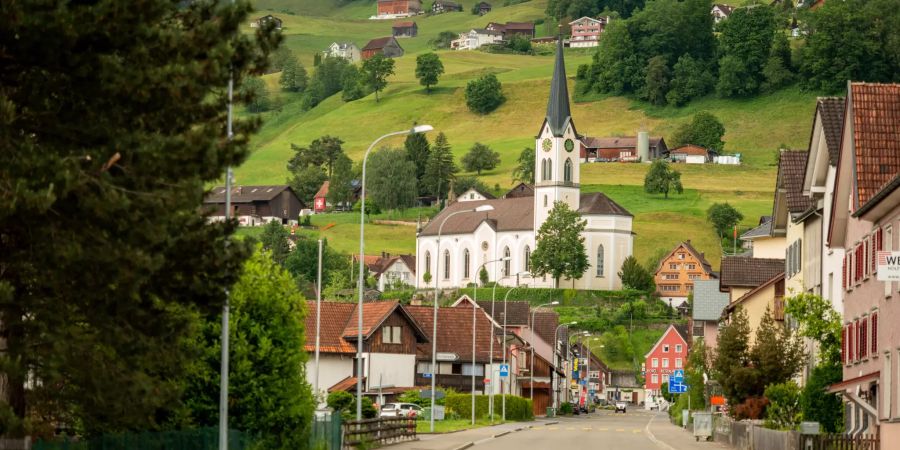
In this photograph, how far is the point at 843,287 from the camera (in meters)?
47.4

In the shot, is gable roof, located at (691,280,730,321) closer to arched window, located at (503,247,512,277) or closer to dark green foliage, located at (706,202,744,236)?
arched window, located at (503,247,512,277)

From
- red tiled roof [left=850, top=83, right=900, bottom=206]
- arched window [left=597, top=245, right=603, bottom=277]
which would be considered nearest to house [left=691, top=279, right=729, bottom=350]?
red tiled roof [left=850, top=83, right=900, bottom=206]

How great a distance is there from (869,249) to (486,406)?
1802 inches

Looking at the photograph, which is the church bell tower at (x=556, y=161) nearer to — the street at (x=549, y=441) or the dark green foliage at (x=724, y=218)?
the dark green foliage at (x=724, y=218)

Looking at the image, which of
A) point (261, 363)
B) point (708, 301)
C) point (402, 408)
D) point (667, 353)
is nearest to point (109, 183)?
point (261, 363)

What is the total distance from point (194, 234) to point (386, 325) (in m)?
59.5

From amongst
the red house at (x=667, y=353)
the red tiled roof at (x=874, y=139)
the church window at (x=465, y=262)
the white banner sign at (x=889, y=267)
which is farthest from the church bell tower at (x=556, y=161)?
the white banner sign at (x=889, y=267)

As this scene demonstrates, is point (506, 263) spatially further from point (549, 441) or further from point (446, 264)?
point (549, 441)

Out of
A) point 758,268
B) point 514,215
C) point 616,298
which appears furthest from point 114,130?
point 514,215

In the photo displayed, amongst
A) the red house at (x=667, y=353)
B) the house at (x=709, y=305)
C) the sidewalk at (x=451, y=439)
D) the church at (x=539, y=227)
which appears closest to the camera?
the sidewalk at (x=451, y=439)

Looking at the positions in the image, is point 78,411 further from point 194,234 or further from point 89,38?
point 89,38

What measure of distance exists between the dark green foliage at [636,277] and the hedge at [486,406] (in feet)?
293

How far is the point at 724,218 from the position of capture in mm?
Result: 193000

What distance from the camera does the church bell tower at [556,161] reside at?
189m
